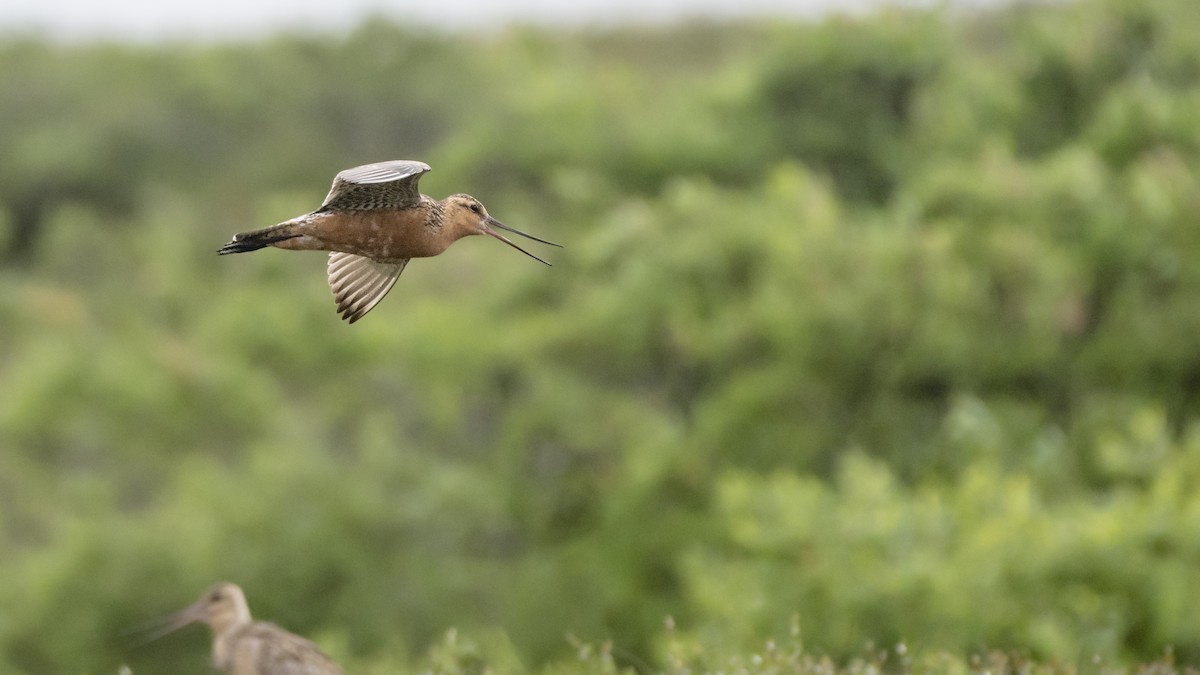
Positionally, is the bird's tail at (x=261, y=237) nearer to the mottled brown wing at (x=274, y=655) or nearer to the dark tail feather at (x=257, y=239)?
the dark tail feather at (x=257, y=239)

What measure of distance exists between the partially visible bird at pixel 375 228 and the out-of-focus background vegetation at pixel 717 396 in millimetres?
8776

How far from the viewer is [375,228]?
6363 mm

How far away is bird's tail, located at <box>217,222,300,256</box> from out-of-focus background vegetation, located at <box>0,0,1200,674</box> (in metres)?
9.15

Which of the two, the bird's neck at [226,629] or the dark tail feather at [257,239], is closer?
the dark tail feather at [257,239]

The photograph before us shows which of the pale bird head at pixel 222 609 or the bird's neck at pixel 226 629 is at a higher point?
the pale bird head at pixel 222 609

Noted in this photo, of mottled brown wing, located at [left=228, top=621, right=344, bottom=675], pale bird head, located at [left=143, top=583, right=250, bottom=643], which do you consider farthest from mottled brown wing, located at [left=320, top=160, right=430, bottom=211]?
pale bird head, located at [left=143, top=583, right=250, bottom=643]

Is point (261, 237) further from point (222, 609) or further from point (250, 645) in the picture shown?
point (222, 609)

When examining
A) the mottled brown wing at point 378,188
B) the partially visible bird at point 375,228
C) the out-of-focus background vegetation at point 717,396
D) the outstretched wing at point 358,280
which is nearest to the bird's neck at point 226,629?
the out-of-focus background vegetation at point 717,396

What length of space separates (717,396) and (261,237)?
834 inches

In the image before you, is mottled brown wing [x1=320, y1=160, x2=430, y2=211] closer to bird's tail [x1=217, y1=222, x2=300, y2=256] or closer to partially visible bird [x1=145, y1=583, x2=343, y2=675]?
bird's tail [x1=217, y1=222, x2=300, y2=256]

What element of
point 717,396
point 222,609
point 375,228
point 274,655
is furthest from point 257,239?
point 717,396

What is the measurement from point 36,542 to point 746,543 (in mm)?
14326

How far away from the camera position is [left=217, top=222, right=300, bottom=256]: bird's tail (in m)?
6.11

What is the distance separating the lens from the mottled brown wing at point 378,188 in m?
5.82
